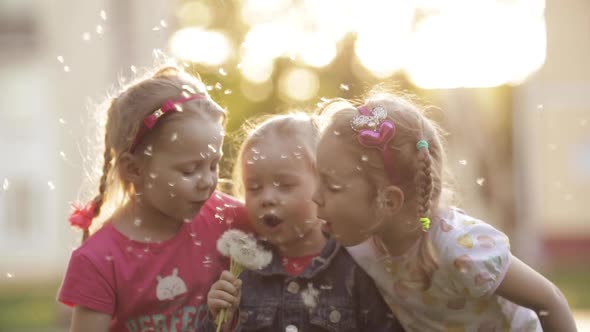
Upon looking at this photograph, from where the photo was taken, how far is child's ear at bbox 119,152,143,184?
143 inches

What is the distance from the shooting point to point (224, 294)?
3441mm

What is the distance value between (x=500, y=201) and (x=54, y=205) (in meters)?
7.36

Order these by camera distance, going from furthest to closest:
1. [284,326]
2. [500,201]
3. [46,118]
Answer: [46,118], [500,201], [284,326]

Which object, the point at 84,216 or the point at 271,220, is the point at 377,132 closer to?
the point at 271,220

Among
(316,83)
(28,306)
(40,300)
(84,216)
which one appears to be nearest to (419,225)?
(84,216)

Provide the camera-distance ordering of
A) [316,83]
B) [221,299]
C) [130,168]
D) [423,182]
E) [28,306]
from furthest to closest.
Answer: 1. [28,306]
2. [316,83]
3. [130,168]
4. [221,299]
5. [423,182]

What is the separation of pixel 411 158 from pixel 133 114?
0.90 meters

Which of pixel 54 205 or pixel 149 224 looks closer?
pixel 149 224

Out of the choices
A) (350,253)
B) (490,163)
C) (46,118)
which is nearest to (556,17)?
(490,163)

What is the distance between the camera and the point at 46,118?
55.1 feet

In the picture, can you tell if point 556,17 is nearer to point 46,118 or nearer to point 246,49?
point 46,118

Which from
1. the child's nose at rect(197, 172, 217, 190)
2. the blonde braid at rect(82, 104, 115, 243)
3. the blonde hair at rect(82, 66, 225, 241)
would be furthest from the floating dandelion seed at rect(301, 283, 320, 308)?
the blonde braid at rect(82, 104, 115, 243)

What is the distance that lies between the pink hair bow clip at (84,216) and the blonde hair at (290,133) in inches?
19.1

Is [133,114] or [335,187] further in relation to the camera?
[133,114]
